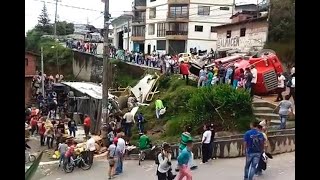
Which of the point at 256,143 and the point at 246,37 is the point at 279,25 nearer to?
the point at 246,37

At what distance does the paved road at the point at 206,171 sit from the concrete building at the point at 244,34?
664 centimetres

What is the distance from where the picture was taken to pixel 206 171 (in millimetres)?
6680

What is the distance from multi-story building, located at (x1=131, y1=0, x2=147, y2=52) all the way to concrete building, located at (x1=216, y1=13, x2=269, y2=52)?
4.52 metres

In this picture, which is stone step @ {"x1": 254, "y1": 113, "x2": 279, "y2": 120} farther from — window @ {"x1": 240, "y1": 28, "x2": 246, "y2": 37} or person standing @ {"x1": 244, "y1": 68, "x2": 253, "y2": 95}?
window @ {"x1": 240, "y1": 28, "x2": 246, "y2": 37}

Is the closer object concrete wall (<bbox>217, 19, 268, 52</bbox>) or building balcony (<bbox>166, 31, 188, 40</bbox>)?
concrete wall (<bbox>217, 19, 268, 52</bbox>)

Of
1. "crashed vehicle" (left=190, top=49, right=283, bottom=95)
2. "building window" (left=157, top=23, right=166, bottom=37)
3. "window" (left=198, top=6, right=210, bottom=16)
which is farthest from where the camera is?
"building window" (left=157, top=23, right=166, bottom=37)

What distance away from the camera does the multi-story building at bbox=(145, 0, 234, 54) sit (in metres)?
16.4

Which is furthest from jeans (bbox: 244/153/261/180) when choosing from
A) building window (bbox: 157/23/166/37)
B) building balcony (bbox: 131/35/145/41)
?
building balcony (bbox: 131/35/145/41)

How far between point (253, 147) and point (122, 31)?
16.4 metres

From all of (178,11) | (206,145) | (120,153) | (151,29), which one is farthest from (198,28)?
(120,153)

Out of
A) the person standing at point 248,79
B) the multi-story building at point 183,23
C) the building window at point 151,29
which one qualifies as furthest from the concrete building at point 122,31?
the person standing at point 248,79

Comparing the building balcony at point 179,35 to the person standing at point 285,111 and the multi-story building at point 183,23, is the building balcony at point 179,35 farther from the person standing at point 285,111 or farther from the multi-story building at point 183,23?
the person standing at point 285,111

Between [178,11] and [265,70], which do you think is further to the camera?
[178,11]

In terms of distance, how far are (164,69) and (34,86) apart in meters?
5.14
